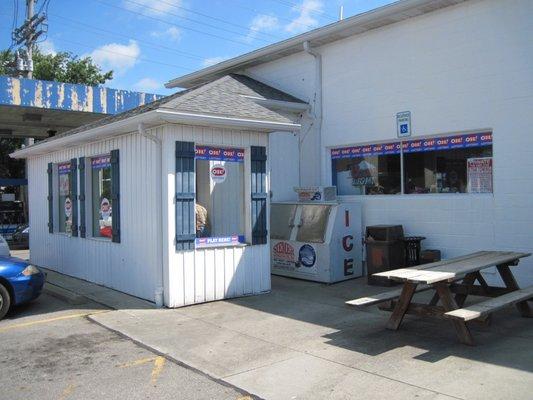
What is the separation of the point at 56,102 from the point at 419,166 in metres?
11.8

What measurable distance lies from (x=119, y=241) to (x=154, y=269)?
1339 millimetres

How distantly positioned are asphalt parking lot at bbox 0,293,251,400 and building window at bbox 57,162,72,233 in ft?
13.2

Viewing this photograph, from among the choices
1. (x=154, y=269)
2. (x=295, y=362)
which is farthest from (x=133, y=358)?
(x=154, y=269)

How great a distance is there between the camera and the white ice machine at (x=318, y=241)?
10.1 metres

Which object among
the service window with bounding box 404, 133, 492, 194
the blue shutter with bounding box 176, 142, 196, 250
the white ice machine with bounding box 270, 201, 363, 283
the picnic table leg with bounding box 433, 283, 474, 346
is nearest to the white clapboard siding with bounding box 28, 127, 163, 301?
the blue shutter with bounding box 176, 142, 196, 250

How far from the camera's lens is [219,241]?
8680 millimetres

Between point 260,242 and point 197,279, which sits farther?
point 260,242

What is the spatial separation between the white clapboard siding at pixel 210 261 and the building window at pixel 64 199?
3862mm

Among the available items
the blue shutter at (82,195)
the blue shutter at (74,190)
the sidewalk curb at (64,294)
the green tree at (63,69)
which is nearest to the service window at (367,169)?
the blue shutter at (82,195)

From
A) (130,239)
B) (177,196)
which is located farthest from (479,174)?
(130,239)

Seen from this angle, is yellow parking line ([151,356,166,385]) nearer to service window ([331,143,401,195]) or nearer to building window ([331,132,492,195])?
building window ([331,132,492,195])

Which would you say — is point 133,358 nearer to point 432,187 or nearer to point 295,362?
point 295,362

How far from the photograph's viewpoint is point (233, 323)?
7223 millimetres

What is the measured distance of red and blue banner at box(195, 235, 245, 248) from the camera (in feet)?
27.7
